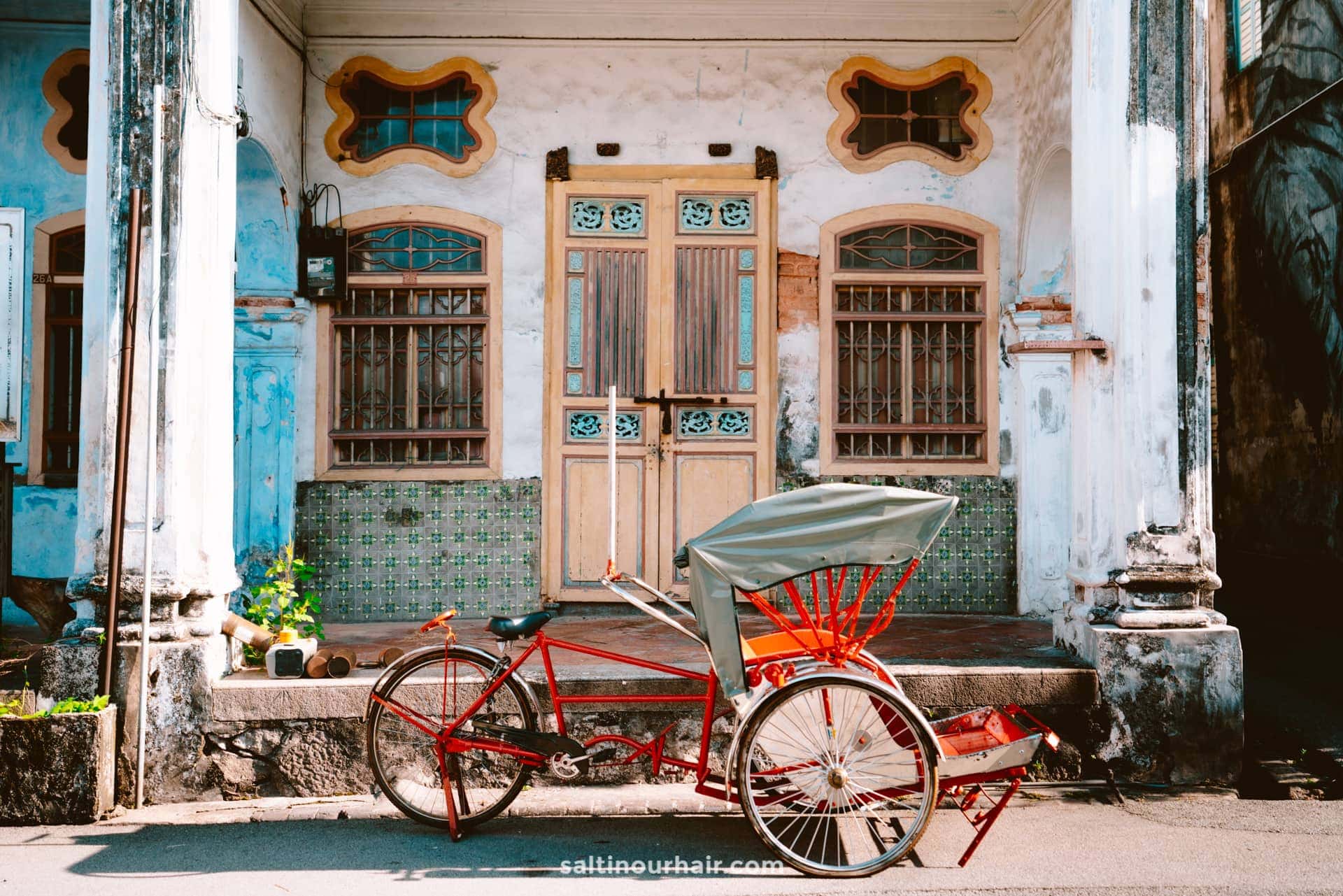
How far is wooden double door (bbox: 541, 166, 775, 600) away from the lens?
8.02m

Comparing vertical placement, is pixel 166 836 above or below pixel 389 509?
below

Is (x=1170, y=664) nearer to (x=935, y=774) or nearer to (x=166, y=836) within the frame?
(x=935, y=774)

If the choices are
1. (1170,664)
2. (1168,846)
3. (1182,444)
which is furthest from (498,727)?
(1182,444)

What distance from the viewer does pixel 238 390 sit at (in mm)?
7891

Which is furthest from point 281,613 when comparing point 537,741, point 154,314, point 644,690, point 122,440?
point 537,741

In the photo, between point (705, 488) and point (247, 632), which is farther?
point (705, 488)

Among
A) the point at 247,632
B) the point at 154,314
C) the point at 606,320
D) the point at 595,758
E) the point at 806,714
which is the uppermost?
the point at 606,320

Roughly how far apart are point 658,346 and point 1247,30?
619 cm

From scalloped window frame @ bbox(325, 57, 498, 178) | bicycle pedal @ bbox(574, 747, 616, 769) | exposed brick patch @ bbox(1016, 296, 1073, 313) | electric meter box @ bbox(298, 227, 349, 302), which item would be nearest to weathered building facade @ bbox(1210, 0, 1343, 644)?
exposed brick patch @ bbox(1016, 296, 1073, 313)

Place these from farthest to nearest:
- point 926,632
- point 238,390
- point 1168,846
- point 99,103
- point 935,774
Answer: point 238,390 → point 926,632 → point 99,103 → point 1168,846 → point 935,774

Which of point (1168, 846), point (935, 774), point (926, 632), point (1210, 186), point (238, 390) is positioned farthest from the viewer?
point (1210, 186)

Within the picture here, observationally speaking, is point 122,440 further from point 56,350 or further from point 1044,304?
point 1044,304

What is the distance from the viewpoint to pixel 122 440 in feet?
17.5

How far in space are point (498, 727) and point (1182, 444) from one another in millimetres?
3641
